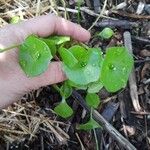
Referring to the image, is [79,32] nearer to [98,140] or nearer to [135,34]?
[135,34]

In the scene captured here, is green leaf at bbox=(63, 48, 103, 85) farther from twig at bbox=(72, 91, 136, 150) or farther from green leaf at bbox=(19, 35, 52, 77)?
twig at bbox=(72, 91, 136, 150)

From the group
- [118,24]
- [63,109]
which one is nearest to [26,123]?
[63,109]

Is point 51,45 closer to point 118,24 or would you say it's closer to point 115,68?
point 115,68

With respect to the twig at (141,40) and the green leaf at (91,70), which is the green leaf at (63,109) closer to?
the green leaf at (91,70)

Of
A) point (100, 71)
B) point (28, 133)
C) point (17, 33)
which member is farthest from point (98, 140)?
point (17, 33)

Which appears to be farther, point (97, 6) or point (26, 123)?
point (97, 6)

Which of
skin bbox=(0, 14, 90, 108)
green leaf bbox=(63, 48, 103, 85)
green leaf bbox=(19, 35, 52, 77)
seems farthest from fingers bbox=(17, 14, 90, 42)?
green leaf bbox=(63, 48, 103, 85)

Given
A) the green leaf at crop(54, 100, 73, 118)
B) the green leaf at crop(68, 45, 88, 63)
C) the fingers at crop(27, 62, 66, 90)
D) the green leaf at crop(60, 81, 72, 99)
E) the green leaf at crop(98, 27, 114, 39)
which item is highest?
the green leaf at crop(68, 45, 88, 63)
